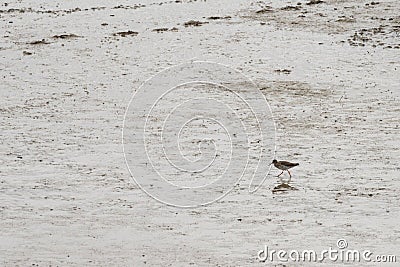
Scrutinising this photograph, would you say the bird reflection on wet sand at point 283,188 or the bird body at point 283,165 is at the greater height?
the bird body at point 283,165

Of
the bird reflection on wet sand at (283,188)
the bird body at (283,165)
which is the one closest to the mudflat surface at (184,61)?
the bird reflection on wet sand at (283,188)

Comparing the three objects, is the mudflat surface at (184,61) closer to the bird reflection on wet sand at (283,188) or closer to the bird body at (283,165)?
the bird reflection on wet sand at (283,188)

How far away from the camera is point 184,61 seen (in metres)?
27.0

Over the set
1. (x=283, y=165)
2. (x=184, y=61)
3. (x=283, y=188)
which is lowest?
(x=283, y=188)

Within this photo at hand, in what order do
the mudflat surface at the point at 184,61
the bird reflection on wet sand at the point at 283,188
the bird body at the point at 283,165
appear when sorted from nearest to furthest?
the mudflat surface at the point at 184,61
the bird reflection on wet sand at the point at 283,188
the bird body at the point at 283,165

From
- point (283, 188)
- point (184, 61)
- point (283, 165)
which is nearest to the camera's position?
point (283, 188)

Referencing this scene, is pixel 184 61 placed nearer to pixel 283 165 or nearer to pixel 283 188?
pixel 283 165

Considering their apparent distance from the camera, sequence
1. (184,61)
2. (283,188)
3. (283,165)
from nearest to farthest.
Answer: (283,188) < (283,165) < (184,61)

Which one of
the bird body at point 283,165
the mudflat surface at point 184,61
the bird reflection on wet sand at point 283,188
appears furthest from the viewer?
the bird body at point 283,165

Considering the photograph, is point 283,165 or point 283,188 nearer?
point 283,188

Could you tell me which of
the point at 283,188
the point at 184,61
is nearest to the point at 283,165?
the point at 283,188

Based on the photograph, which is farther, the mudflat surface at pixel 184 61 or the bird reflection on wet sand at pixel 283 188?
the bird reflection on wet sand at pixel 283 188

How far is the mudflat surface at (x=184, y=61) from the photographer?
466 inches

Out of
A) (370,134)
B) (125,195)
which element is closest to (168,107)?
(370,134)
